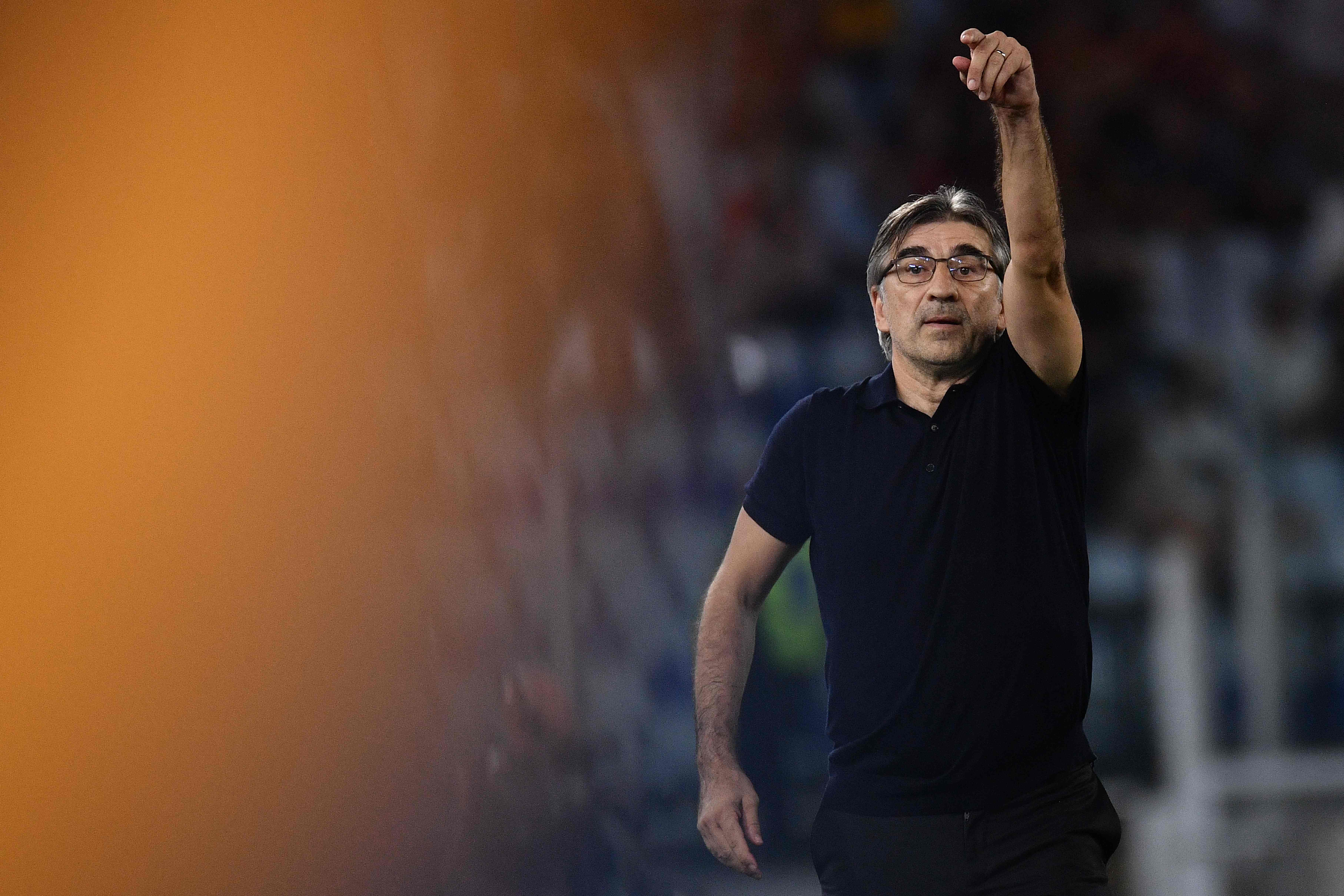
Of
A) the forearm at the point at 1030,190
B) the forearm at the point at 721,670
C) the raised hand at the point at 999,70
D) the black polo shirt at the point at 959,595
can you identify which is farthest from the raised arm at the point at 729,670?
the raised hand at the point at 999,70

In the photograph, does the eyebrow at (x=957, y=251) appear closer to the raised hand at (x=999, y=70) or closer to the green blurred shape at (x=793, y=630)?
the raised hand at (x=999, y=70)

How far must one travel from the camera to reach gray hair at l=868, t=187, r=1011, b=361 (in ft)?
4.36

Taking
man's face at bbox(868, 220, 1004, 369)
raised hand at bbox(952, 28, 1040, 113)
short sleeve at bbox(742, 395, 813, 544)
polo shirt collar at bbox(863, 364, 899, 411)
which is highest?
raised hand at bbox(952, 28, 1040, 113)

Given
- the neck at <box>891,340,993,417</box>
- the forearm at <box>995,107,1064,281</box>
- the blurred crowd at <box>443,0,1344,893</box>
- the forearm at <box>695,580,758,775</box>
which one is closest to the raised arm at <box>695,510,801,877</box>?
the forearm at <box>695,580,758,775</box>

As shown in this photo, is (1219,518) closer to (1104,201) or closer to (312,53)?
(1104,201)

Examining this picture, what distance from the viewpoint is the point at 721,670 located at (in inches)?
54.1

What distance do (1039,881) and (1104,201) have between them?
1.58m

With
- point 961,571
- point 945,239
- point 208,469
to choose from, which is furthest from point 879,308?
point 208,469

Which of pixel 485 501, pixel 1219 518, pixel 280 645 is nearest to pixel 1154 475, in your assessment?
pixel 1219 518

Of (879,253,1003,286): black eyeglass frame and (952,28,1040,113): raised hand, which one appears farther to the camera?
(879,253,1003,286): black eyeglass frame

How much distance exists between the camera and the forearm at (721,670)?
52.6 inches

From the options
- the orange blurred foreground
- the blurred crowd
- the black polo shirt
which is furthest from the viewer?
the blurred crowd

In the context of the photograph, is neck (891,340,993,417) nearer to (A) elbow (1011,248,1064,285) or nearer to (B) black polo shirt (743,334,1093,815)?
(B) black polo shirt (743,334,1093,815)

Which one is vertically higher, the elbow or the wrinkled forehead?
the wrinkled forehead
